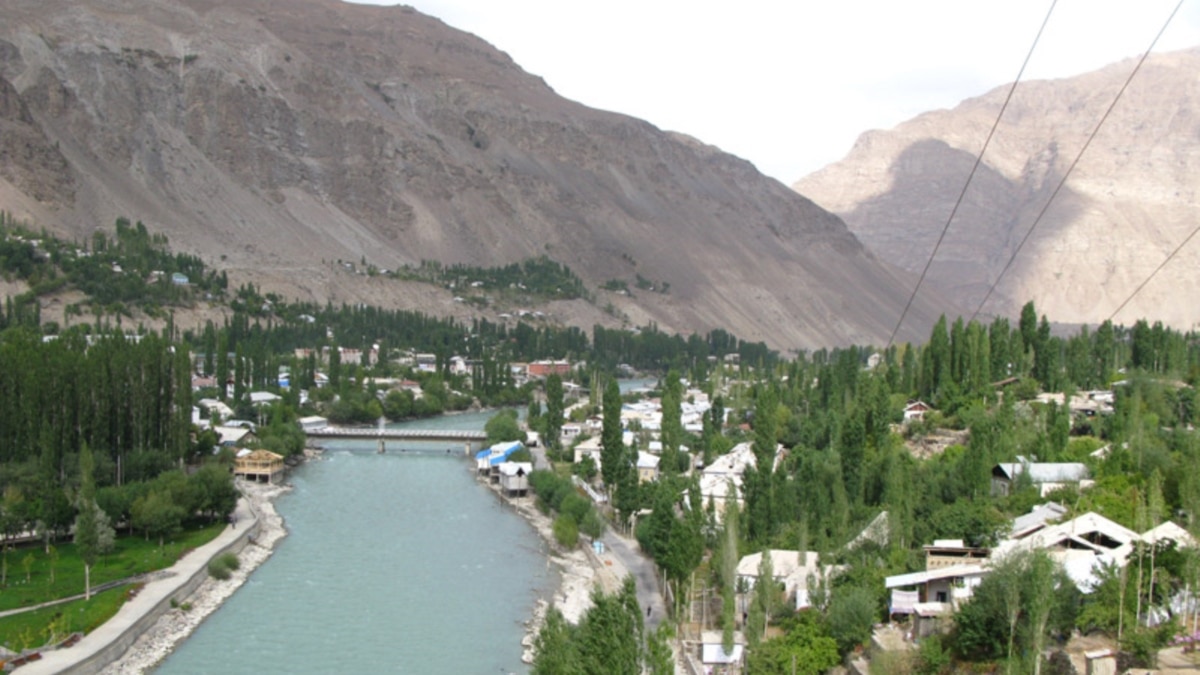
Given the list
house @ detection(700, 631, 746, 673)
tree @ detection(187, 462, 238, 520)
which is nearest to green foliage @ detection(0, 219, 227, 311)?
tree @ detection(187, 462, 238, 520)

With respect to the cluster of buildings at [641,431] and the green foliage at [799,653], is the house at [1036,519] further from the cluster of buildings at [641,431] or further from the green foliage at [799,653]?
the cluster of buildings at [641,431]

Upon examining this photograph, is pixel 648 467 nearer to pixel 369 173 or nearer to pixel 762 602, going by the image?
pixel 762 602

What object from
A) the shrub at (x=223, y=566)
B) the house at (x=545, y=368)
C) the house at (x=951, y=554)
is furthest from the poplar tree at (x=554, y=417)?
the house at (x=951, y=554)

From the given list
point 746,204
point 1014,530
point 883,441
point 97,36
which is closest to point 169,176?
point 97,36

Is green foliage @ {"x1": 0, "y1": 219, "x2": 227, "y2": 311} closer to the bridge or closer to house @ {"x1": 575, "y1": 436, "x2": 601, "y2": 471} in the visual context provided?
the bridge

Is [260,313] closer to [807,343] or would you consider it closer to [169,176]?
[169,176]

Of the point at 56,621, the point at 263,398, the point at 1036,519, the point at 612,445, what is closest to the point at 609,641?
the point at 1036,519
